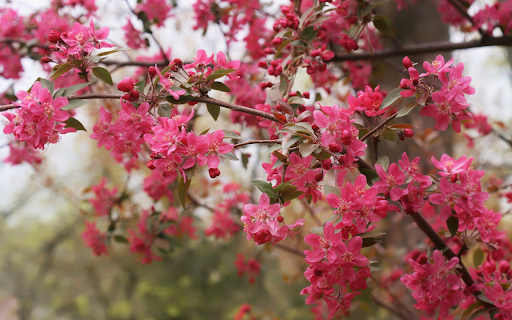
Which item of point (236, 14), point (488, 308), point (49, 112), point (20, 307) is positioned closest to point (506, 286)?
point (488, 308)

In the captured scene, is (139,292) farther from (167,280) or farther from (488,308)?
(488,308)

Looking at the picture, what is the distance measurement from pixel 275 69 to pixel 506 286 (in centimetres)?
85

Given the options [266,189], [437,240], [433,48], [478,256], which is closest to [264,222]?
[266,189]

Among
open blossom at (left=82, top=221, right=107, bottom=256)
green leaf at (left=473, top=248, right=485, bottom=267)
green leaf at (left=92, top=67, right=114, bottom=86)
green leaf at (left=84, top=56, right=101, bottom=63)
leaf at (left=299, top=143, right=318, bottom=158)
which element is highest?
green leaf at (left=84, top=56, right=101, bottom=63)

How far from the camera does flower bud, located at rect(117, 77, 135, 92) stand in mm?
758

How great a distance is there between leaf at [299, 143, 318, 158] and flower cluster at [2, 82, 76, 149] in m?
0.50

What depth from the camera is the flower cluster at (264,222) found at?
2.26 feet

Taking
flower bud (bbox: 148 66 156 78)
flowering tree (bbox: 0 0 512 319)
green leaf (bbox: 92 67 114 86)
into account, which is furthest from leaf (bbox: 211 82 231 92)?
green leaf (bbox: 92 67 114 86)

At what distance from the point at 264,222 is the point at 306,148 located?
16 cm

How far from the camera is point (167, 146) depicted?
71 centimetres

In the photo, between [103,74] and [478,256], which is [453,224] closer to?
[478,256]

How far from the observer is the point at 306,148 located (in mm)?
695

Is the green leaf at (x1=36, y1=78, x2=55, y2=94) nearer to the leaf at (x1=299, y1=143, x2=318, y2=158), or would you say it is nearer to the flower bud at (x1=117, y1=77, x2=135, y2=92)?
the flower bud at (x1=117, y1=77, x2=135, y2=92)

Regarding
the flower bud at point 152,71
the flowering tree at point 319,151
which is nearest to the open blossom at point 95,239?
the flowering tree at point 319,151
